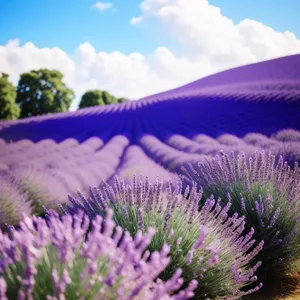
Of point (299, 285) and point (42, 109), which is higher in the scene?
point (42, 109)

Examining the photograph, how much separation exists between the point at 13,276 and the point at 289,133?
709cm

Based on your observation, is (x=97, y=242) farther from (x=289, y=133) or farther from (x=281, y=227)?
(x=289, y=133)

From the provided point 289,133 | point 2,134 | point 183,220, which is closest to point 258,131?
point 289,133

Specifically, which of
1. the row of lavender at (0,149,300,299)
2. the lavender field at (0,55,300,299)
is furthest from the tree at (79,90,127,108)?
the row of lavender at (0,149,300,299)

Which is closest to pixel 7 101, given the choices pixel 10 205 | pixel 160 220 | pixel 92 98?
pixel 92 98

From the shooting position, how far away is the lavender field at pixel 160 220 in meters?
1.14

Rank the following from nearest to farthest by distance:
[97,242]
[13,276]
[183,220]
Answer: [97,242]
[13,276]
[183,220]

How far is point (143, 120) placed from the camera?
1493cm

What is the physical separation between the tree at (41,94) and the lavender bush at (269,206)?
29.7m

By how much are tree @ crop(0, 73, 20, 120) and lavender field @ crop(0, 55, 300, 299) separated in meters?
17.3

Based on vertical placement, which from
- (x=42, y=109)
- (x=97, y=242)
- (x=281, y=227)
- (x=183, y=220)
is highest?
(x=42, y=109)

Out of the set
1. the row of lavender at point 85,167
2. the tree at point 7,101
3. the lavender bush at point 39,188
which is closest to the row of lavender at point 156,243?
the row of lavender at point 85,167

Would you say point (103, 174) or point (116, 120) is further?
point (116, 120)

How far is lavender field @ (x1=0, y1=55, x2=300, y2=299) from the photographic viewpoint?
1145 mm
